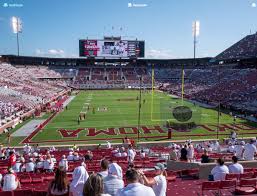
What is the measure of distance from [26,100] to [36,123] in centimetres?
1358

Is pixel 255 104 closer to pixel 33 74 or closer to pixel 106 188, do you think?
pixel 106 188

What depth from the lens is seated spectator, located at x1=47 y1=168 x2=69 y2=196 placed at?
454cm

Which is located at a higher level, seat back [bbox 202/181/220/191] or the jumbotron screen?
the jumbotron screen

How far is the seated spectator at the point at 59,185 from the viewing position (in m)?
4.54

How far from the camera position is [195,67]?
91.1 meters

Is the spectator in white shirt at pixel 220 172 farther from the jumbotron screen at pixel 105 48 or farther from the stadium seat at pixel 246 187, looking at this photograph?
the jumbotron screen at pixel 105 48

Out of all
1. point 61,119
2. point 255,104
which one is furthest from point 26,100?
point 255,104

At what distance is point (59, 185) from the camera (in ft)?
14.9

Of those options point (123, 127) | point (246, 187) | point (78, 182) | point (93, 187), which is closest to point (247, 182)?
point (246, 187)

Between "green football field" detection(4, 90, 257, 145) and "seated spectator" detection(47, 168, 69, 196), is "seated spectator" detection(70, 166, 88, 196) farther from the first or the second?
"green football field" detection(4, 90, 257, 145)

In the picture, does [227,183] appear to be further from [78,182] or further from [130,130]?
[130,130]

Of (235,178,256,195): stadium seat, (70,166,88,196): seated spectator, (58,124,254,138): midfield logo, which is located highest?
(70,166,88,196): seated spectator

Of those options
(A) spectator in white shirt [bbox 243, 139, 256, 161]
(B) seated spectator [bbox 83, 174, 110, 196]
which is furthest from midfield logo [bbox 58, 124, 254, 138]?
(B) seated spectator [bbox 83, 174, 110, 196]

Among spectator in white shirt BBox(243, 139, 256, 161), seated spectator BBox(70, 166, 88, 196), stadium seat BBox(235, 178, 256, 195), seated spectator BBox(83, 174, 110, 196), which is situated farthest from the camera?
spectator in white shirt BBox(243, 139, 256, 161)
